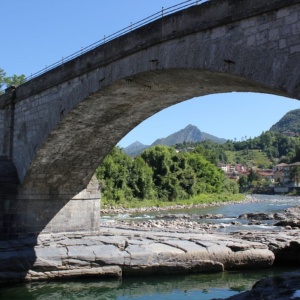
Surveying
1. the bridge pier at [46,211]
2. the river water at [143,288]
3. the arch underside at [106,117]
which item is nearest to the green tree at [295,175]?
the bridge pier at [46,211]

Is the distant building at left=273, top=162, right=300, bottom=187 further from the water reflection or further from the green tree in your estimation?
the water reflection

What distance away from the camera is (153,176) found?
2076 inches

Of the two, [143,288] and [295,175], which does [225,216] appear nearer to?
[143,288]

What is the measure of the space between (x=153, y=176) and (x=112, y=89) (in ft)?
136

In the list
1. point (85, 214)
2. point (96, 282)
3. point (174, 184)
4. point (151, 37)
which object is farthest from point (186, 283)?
point (174, 184)

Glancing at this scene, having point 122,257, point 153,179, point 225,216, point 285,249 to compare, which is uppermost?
point 153,179

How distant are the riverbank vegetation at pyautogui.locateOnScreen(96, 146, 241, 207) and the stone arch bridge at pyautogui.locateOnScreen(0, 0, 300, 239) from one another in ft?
81.5

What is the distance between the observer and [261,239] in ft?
51.9

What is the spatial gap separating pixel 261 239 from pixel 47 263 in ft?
25.4

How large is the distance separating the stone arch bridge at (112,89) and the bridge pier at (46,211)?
0.12ft

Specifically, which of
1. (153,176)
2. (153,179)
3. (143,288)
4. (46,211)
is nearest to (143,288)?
(143,288)

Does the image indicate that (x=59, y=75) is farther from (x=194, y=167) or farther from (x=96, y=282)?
(x=194, y=167)

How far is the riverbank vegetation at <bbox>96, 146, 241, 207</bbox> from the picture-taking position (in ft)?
143

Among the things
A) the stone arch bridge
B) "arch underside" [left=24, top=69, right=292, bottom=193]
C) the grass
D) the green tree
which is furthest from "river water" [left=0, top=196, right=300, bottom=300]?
the green tree
